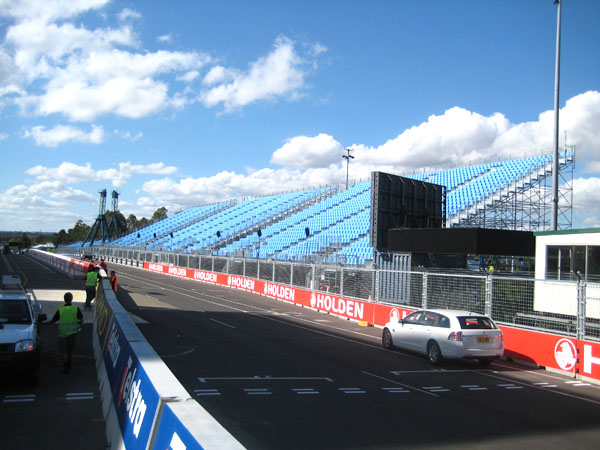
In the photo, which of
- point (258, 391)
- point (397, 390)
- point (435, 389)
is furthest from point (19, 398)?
point (435, 389)

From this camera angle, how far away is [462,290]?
1777cm

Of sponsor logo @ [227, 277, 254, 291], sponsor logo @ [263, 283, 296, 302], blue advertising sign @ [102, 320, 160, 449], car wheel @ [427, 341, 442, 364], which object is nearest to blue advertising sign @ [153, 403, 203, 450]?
blue advertising sign @ [102, 320, 160, 449]

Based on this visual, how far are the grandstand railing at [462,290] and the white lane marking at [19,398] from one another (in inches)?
472

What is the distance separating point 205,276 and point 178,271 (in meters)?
7.12

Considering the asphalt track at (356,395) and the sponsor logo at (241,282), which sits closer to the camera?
the asphalt track at (356,395)

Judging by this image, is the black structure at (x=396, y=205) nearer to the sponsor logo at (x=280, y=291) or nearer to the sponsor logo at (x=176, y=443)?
the sponsor logo at (x=280, y=291)

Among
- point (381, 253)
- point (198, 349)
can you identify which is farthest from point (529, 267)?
point (198, 349)

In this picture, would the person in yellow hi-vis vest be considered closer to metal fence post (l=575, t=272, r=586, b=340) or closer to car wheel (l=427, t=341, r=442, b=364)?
car wheel (l=427, t=341, r=442, b=364)

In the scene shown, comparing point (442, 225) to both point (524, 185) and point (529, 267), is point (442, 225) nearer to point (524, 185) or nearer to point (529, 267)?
point (529, 267)

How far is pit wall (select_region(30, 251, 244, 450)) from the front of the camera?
12.2ft

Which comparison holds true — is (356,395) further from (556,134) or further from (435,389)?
(556,134)

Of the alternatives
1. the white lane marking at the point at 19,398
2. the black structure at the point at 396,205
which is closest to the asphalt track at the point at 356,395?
the white lane marking at the point at 19,398

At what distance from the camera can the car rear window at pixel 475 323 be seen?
1354 cm

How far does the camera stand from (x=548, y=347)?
45.6 feet
